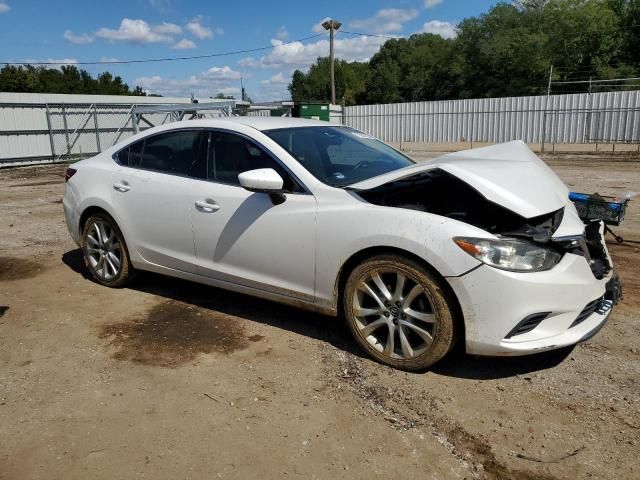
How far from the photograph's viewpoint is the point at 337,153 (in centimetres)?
430

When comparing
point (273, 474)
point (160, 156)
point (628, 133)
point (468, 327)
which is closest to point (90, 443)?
point (273, 474)

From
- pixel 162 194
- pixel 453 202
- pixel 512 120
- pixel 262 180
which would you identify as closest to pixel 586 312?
pixel 453 202

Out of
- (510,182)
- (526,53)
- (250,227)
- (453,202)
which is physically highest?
(526,53)

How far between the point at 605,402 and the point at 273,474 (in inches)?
74.4

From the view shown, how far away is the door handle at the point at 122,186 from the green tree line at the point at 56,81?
5831cm

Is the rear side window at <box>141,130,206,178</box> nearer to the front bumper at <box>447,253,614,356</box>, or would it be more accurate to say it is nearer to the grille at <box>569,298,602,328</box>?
the front bumper at <box>447,253,614,356</box>

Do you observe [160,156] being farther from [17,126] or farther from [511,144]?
[17,126]

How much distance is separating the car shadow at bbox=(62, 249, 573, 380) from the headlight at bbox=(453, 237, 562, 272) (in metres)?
0.78

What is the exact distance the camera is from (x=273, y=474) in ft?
8.30

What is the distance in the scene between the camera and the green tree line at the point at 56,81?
2126 inches

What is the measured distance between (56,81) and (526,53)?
51439 mm

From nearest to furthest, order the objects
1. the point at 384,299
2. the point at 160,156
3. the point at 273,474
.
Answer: the point at 273,474
the point at 384,299
the point at 160,156

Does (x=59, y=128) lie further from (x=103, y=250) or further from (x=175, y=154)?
(x=175, y=154)

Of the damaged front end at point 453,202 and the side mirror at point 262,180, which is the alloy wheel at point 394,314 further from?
the side mirror at point 262,180
